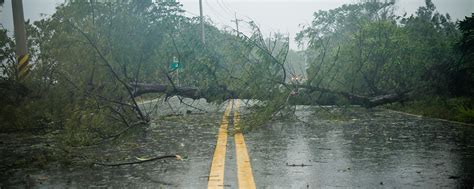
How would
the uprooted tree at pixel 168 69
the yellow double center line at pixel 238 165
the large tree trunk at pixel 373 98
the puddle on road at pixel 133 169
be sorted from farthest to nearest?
the large tree trunk at pixel 373 98 → the uprooted tree at pixel 168 69 → the puddle on road at pixel 133 169 → the yellow double center line at pixel 238 165

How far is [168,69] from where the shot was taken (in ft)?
34.7

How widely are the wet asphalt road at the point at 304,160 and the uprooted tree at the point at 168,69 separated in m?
1.16

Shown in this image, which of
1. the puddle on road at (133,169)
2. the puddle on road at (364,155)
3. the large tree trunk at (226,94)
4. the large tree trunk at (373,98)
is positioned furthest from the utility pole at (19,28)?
the large tree trunk at (373,98)

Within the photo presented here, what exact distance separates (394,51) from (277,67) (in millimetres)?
3406

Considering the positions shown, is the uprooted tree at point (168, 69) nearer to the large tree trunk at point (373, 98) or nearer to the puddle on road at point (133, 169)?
the large tree trunk at point (373, 98)

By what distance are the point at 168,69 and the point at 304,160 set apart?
607 cm

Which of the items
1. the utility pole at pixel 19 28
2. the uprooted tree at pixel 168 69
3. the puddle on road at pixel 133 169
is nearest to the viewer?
the puddle on road at pixel 133 169

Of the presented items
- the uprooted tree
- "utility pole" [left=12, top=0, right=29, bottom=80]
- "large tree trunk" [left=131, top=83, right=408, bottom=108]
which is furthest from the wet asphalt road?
"utility pole" [left=12, top=0, right=29, bottom=80]

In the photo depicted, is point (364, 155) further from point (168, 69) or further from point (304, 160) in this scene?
point (168, 69)

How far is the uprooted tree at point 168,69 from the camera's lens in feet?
27.4

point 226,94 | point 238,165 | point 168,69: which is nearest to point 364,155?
point 238,165

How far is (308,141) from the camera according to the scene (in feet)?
22.4

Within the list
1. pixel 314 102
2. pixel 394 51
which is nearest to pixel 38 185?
pixel 314 102

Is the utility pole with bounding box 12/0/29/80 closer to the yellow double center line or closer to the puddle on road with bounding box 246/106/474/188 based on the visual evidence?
the yellow double center line
